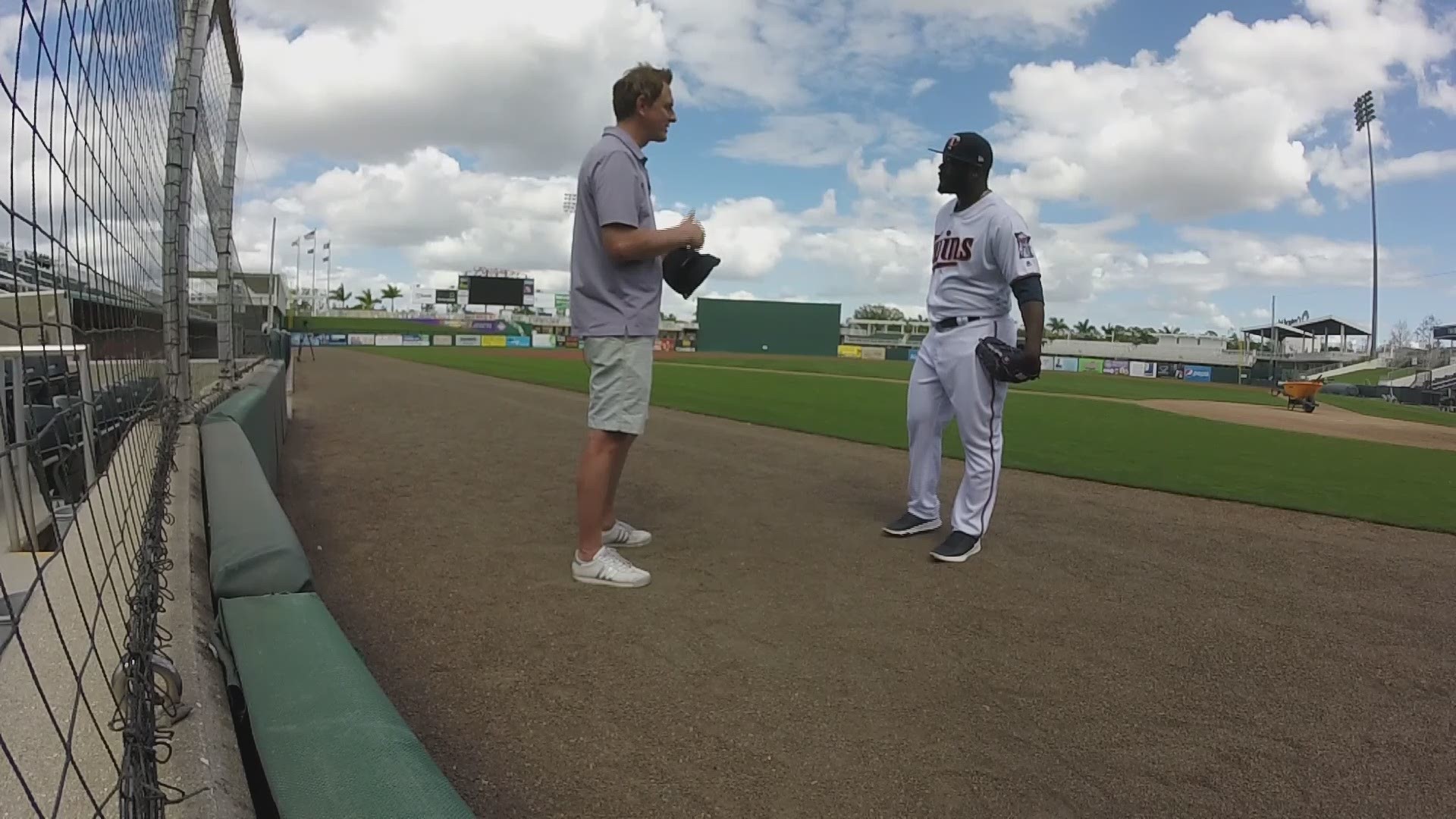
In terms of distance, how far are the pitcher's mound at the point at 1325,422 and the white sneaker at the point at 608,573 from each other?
1186 cm

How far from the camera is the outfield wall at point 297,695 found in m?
1.25

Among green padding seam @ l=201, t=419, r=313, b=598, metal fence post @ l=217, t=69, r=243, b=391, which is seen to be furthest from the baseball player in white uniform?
metal fence post @ l=217, t=69, r=243, b=391

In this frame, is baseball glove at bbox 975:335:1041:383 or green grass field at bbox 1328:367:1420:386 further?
green grass field at bbox 1328:367:1420:386

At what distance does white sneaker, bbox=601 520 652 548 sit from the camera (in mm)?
3906

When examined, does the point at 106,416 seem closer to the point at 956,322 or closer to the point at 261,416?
A: the point at 261,416

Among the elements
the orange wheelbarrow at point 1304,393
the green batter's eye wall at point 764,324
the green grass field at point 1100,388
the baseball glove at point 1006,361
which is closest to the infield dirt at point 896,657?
the baseball glove at point 1006,361

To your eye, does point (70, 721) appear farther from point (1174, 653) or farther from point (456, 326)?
point (456, 326)

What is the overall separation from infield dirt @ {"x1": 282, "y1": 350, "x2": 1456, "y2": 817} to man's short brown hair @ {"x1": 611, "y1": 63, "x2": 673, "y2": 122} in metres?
1.85

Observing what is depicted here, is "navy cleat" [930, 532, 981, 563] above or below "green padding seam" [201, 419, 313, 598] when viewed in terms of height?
below

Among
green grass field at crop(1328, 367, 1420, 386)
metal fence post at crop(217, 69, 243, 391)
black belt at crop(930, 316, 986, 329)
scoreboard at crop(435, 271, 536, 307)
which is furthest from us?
scoreboard at crop(435, 271, 536, 307)

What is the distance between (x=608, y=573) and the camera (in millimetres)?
3324

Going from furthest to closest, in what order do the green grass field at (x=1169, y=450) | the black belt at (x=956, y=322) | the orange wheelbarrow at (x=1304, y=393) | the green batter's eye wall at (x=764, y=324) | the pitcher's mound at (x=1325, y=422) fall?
the green batter's eye wall at (x=764, y=324)
the orange wheelbarrow at (x=1304, y=393)
the pitcher's mound at (x=1325, y=422)
the green grass field at (x=1169, y=450)
the black belt at (x=956, y=322)

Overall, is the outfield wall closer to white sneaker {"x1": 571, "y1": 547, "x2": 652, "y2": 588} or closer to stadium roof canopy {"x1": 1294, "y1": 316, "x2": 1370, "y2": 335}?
white sneaker {"x1": 571, "y1": 547, "x2": 652, "y2": 588}

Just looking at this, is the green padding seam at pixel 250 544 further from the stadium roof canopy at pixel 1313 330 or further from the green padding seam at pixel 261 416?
the stadium roof canopy at pixel 1313 330
